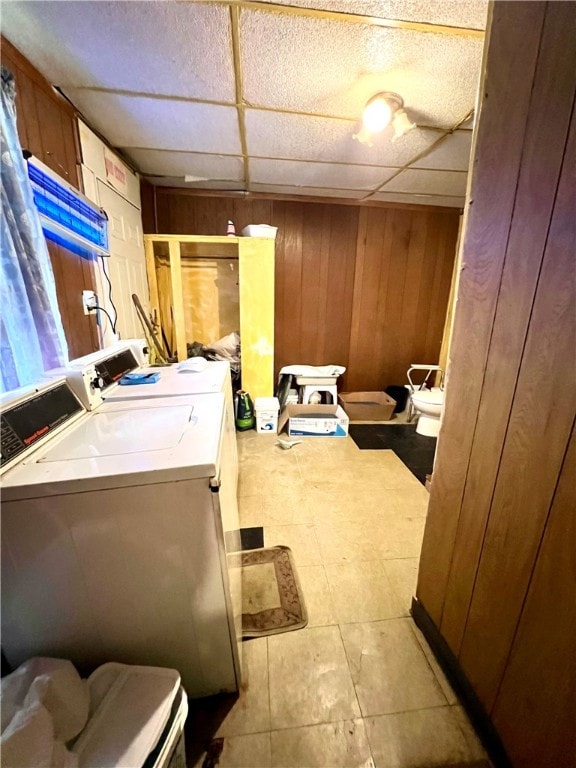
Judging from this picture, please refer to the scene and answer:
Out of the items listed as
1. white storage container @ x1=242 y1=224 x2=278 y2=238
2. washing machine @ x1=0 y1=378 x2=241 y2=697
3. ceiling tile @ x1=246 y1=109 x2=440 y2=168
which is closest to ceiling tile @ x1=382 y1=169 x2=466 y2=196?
ceiling tile @ x1=246 y1=109 x2=440 y2=168

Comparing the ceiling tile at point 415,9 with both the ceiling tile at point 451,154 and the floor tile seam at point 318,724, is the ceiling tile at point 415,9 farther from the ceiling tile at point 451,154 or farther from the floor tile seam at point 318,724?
the floor tile seam at point 318,724

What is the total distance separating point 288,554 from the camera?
167 cm

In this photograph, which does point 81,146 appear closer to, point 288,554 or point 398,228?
point 288,554

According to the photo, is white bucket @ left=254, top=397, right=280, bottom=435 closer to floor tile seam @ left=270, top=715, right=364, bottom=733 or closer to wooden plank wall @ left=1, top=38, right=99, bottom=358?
wooden plank wall @ left=1, top=38, right=99, bottom=358

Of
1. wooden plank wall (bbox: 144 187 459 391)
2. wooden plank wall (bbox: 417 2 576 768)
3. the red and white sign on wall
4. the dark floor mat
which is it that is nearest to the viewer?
wooden plank wall (bbox: 417 2 576 768)

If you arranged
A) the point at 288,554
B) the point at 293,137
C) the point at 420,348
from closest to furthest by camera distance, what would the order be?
the point at 288,554 → the point at 293,137 → the point at 420,348

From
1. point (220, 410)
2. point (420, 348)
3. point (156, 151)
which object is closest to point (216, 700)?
point (220, 410)

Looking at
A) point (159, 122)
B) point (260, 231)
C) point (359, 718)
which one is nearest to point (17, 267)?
point (159, 122)

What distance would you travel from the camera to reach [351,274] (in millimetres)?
3535

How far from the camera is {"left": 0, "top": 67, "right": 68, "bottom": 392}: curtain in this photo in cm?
106

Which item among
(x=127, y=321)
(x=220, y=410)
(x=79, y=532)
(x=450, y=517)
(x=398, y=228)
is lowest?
(x=450, y=517)

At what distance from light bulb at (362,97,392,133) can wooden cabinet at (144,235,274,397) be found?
1350 millimetres

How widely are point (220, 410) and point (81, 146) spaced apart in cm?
192

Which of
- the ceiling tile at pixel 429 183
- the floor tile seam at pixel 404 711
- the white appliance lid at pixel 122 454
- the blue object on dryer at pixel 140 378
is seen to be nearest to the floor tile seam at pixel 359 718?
the floor tile seam at pixel 404 711
